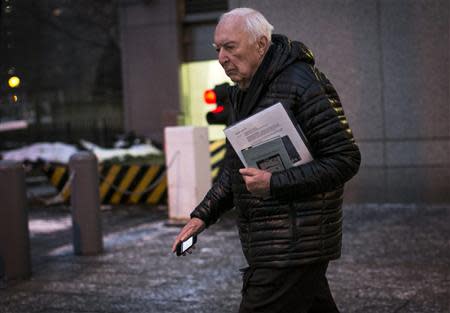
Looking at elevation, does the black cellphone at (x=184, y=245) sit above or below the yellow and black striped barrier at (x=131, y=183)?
above

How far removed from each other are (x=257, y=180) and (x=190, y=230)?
1.97 ft

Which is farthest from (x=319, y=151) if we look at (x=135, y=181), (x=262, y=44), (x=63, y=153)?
(x=63, y=153)

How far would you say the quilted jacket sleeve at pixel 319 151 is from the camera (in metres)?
3.45

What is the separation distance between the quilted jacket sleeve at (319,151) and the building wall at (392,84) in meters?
6.73

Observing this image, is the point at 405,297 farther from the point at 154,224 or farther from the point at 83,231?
the point at 154,224

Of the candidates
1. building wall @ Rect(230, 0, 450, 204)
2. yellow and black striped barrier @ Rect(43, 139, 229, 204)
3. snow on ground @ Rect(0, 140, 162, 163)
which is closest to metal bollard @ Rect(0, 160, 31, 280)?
building wall @ Rect(230, 0, 450, 204)

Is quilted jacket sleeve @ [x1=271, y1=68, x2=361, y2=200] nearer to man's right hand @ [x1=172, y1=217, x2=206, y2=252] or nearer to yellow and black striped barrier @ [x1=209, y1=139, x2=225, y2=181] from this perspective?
man's right hand @ [x1=172, y1=217, x2=206, y2=252]

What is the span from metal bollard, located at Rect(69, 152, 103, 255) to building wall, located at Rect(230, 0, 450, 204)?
3010 millimetres

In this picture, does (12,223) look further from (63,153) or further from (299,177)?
(63,153)

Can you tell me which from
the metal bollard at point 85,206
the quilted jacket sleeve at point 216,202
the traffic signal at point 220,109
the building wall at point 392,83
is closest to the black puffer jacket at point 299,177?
the quilted jacket sleeve at point 216,202

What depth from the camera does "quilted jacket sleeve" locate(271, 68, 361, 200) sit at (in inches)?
136

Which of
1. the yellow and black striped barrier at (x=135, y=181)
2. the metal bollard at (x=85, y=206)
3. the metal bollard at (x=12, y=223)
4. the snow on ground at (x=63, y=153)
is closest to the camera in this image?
the metal bollard at (x=12, y=223)

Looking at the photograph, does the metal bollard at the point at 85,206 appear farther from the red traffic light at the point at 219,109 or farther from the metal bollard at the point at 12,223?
the red traffic light at the point at 219,109

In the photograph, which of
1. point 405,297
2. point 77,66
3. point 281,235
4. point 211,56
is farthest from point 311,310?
point 77,66
